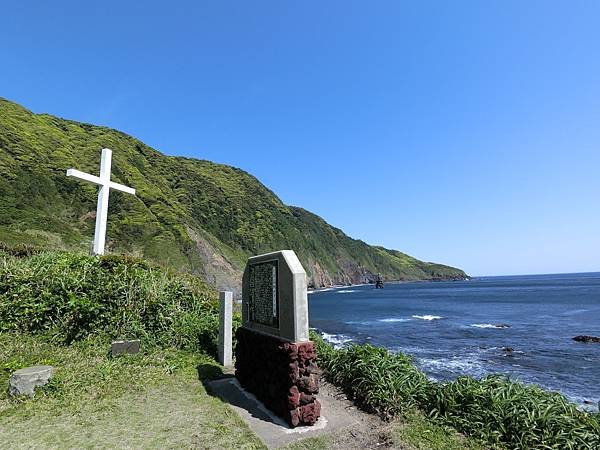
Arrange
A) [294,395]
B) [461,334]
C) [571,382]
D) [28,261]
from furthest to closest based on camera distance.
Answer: [461,334] → [571,382] → [28,261] → [294,395]

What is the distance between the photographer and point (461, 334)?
1132 inches

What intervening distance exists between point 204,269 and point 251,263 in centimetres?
4456

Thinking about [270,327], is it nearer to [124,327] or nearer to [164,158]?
[124,327]

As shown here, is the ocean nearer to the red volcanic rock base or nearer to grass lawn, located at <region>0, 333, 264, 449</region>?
the red volcanic rock base

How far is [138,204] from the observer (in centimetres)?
4772

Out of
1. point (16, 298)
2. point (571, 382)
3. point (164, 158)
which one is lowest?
point (571, 382)

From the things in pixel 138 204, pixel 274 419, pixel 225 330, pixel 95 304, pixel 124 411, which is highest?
pixel 138 204

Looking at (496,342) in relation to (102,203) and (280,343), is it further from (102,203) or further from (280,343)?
(102,203)

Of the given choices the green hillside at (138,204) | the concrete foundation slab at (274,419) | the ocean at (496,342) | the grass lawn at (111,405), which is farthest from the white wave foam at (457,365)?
the green hillside at (138,204)

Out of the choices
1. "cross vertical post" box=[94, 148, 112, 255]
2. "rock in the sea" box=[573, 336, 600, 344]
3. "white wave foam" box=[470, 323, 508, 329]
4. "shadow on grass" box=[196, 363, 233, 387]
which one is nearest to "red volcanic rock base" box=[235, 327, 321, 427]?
"shadow on grass" box=[196, 363, 233, 387]

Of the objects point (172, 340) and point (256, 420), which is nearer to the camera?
point (256, 420)

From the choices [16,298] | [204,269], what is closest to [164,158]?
[204,269]

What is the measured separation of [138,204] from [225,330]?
4381 centimetres

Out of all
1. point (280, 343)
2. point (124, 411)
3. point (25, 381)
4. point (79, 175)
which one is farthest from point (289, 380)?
point (79, 175)
